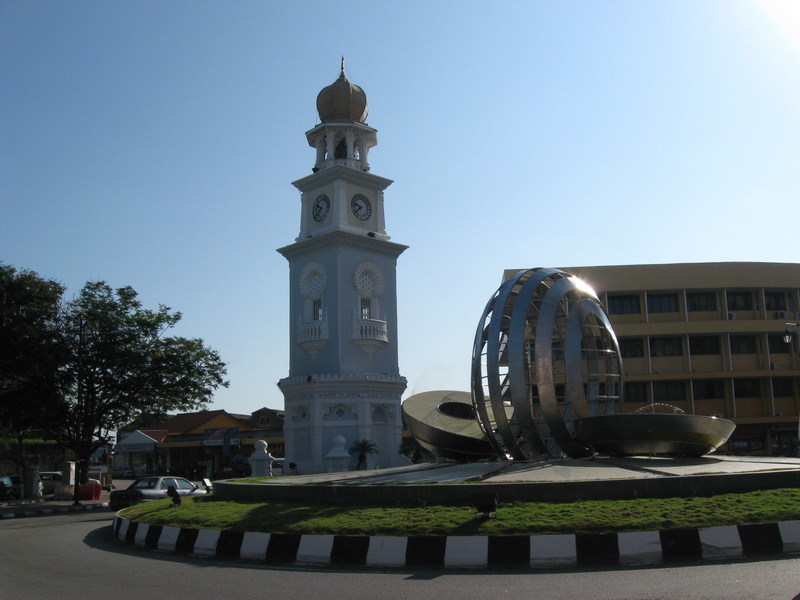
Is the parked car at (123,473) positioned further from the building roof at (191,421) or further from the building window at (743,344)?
the building window at (743,344)

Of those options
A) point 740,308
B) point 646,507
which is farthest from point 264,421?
point 646,507

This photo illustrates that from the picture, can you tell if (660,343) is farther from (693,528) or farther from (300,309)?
(693,528)

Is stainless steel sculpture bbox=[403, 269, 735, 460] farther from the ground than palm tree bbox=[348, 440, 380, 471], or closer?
farther from the ground

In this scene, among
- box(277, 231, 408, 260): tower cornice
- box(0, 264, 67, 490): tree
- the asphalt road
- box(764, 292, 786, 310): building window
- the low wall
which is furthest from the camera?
box(764, 292, 786, 310): building window

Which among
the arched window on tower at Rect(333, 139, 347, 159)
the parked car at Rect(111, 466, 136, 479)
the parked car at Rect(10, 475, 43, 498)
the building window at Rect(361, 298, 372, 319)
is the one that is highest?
the arched window on tower at Rect(333, 139, 347, 159)

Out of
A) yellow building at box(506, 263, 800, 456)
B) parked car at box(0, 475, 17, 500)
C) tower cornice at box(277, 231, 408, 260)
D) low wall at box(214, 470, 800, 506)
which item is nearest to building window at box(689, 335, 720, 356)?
yellow building at box(506, 263, 800, 456)

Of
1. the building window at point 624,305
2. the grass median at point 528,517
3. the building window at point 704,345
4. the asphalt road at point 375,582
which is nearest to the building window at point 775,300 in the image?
the building window at point 704,345

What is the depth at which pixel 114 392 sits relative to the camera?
36.9m

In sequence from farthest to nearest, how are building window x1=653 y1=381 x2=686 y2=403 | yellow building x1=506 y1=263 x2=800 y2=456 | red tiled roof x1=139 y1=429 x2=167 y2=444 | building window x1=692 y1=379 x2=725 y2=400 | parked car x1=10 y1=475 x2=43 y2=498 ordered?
red tiled roof x1=139 y1=429 x2=167 y2=444, building window x1=653 y1=381 x2=686 y2=403, building window x1=692 y1=379 x2=725 y2=400, yellow building x1=506 y1=263 x2=800 y2=456, parked car x1=10 y1=475 x2=43 y2=498

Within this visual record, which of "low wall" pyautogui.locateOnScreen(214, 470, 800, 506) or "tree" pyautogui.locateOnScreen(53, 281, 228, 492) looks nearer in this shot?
"low wall" pyautogui.locateOnScreen(214, 470, 800, 506)

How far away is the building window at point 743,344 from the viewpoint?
1923 inches

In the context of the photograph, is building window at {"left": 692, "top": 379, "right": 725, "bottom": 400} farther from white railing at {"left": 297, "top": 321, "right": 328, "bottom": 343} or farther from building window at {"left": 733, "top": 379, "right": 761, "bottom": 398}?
white railing at {"left": 297, "top": 321, "right": 328, "bottom": 343}

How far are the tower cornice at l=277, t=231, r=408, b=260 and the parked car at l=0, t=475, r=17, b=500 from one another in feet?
59.1

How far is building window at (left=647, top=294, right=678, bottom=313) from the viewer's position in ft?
163
